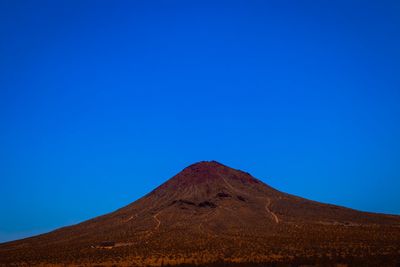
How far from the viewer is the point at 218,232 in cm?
6869

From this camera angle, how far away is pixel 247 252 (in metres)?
48.8

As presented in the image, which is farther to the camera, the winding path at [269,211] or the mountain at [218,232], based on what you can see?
the winding path at [269,211]

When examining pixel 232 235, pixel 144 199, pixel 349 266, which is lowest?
pixel 349 266

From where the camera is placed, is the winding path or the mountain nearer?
the mountain

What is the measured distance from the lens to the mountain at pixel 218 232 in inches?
1818

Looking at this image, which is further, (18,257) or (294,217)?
(294,217)

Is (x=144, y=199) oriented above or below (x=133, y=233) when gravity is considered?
above

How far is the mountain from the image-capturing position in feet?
152

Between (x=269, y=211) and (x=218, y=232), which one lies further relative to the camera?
(x=269, y=211)

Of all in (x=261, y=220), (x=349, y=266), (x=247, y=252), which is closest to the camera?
(x=349, y=266)

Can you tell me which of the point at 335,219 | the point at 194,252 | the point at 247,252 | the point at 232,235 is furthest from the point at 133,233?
the point at 335,219

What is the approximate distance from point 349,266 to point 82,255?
1264 inches

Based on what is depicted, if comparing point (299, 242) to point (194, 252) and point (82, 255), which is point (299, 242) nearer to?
point (194, 252)

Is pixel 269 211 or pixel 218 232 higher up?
pixel 269 211
